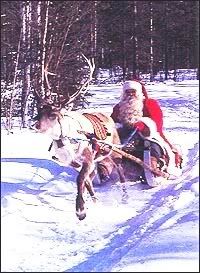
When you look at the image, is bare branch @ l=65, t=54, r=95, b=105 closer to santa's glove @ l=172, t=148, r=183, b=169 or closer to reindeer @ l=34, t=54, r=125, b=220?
reindeer @ l=34, t=54, r=125, b=220

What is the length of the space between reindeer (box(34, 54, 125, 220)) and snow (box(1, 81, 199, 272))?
0.19 m

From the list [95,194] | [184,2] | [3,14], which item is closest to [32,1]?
[3,14]

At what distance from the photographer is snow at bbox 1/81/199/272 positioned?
2795 mm

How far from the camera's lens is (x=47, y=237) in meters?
3.21

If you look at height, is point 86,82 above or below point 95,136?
above

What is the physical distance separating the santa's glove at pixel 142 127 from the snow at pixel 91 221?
13.7 inches

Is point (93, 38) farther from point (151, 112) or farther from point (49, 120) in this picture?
point (151, 112)

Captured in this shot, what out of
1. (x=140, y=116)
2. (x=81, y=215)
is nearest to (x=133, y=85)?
(x=140, y=116)

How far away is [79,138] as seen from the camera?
3592 millimetres

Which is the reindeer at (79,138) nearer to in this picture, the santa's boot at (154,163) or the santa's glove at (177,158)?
the santa's boot at (154,163)

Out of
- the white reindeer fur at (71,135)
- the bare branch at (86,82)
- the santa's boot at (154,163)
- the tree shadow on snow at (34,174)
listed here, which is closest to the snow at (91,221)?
the tree shadow on snow at (34,174)

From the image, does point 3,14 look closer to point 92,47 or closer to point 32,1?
point 32,1

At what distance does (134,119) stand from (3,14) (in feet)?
3.73

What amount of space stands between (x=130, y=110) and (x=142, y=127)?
161 mm
